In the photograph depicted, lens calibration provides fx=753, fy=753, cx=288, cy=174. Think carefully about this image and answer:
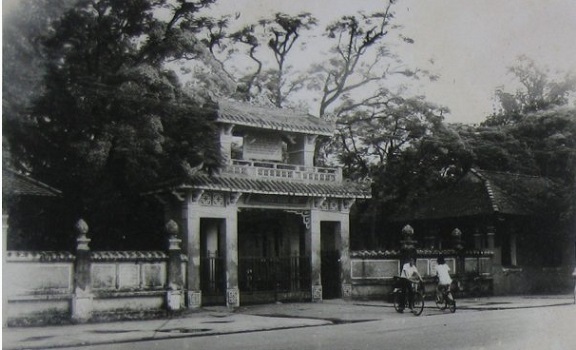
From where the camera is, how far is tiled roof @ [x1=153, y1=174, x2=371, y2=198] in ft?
63.5

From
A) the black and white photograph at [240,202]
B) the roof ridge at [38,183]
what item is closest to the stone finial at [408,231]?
the black and white photograph at [240,202]

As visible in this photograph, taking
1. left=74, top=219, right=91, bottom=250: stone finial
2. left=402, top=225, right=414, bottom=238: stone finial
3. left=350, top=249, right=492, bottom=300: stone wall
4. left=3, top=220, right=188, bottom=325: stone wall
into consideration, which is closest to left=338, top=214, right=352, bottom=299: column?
left=350, top=249, right=492, bottom=300: stone wall

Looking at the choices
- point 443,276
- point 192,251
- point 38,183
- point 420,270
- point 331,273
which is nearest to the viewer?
point 38,183

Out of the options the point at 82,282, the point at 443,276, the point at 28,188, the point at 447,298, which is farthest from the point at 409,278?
the point at 28,188

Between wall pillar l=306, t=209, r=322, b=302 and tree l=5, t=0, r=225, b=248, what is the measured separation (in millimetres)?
4458

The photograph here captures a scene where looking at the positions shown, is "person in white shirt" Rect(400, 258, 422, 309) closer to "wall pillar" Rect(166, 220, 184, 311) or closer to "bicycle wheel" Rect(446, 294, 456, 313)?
"bicycle wheel" Rect(446, 294, 456, 313)

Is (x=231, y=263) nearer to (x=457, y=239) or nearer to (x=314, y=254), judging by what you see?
(x=314, y=254)

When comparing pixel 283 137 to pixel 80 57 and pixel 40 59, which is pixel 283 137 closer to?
pixel 80 57

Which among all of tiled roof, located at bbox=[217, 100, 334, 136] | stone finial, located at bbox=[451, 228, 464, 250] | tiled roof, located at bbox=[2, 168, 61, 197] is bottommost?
stone finial, located at bbox=[451, 228, 464, 250]

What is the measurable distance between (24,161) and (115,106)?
2.26m

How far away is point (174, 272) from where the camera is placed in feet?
59.9

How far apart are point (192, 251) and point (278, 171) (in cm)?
382

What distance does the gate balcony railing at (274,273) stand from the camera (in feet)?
69.9

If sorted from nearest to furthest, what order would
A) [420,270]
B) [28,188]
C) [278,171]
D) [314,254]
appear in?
[28,188] → [278,171] → [314,254] → [420,270]
